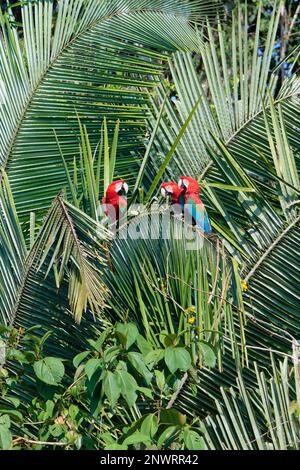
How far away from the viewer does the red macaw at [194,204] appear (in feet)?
13.9

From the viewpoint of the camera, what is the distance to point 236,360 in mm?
→ 3854

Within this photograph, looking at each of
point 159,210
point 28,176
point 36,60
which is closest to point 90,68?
point 36,60

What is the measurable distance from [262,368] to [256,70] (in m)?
1.85

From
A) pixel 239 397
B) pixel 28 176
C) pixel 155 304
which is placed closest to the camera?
pixel 239 397

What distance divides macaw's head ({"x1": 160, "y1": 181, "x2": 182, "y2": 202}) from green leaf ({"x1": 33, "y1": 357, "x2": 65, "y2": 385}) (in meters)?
1.29

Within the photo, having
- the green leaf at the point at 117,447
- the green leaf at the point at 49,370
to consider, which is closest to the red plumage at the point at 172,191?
the green leaf at the point at 49,370

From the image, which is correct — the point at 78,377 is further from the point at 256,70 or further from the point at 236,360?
the point at 256,70

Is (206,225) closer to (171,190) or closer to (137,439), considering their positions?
(171,190)

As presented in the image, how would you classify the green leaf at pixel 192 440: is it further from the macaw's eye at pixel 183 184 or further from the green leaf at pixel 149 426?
the macaw's eye at pixel 183 184

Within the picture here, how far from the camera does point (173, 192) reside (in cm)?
452

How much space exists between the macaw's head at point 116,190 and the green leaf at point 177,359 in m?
1.08

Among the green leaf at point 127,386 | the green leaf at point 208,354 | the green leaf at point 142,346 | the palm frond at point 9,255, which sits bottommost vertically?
the green leaf at point 127,386

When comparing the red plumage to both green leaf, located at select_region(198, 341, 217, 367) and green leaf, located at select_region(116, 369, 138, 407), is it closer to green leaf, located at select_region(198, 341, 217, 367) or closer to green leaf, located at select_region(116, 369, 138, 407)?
green leaf, located at select_region(198, 341, 217, 367)
